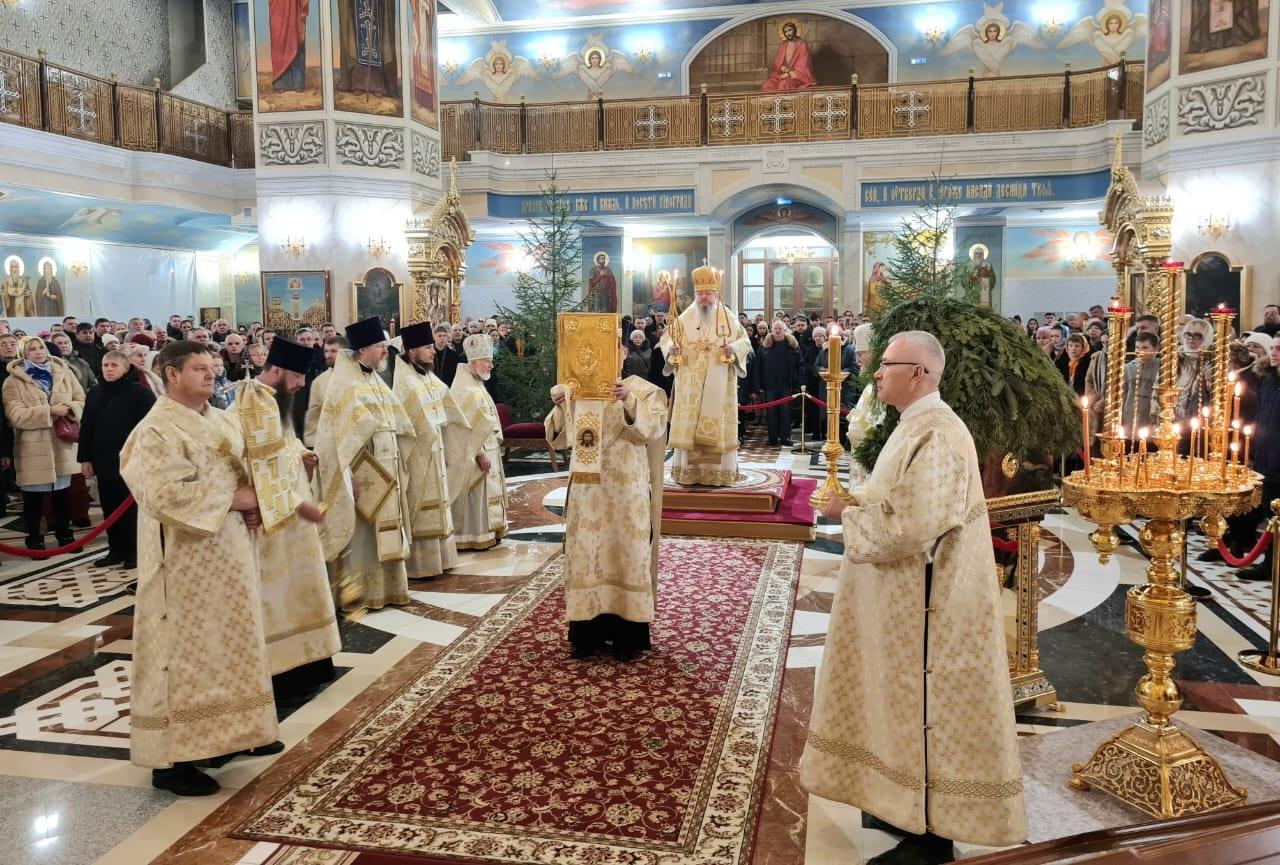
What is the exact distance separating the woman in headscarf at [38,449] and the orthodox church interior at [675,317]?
144 mm

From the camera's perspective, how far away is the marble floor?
10.4 ft

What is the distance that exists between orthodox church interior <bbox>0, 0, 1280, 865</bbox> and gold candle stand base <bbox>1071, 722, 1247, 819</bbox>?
0.01 metres

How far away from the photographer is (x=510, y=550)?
7.14 m

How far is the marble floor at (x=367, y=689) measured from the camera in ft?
10.4

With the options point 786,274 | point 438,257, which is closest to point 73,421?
point 438,257

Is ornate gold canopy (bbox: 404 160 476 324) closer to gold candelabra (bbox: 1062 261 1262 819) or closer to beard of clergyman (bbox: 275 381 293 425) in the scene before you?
beard of clergyman (bbox: 275 381 293 425)

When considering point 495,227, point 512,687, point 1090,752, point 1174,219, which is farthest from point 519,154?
point 1090,752

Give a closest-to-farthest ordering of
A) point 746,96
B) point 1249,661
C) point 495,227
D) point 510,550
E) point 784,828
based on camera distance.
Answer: point 784,828, point 1249,661, point 510,550, point 746,96, point 495,227

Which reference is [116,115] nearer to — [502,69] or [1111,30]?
[502,69]

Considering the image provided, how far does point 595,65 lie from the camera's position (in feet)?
72.8

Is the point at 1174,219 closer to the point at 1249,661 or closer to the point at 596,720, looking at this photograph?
the point at 1249,661

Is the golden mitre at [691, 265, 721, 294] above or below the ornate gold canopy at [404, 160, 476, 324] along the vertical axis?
below

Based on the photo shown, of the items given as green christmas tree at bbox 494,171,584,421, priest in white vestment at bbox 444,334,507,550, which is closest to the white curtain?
green christmas tree at bbox 494,171,584,421

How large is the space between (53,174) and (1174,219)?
15410mm
